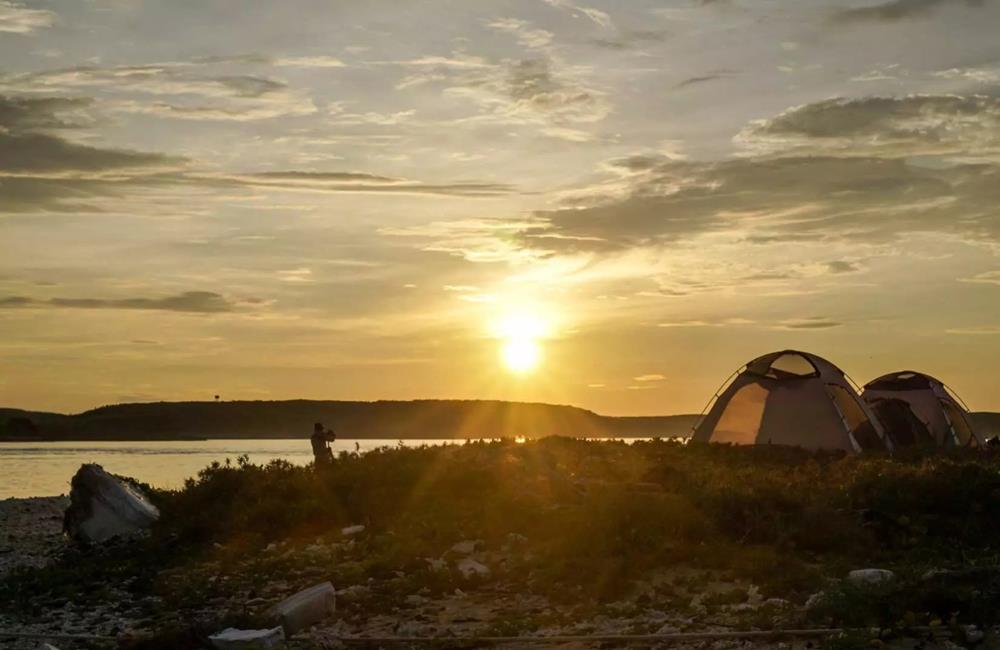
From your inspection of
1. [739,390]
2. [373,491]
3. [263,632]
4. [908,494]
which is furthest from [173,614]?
[739,390]

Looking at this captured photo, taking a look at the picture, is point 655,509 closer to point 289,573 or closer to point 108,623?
point 289,573

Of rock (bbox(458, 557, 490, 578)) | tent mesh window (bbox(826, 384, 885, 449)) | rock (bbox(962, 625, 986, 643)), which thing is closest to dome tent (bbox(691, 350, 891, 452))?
tent mesh window (bbox(826, 384, 885, 449))

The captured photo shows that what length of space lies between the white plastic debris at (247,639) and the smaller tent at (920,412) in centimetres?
2145

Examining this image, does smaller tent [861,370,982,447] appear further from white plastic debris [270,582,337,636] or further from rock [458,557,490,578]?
white plastic debris [270,582,337,636]

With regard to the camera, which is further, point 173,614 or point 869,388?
point 869,388

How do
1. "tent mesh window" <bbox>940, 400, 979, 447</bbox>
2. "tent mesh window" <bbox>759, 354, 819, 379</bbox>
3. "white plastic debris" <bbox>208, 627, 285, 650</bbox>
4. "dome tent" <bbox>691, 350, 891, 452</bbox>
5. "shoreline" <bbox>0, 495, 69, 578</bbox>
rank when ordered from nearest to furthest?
1. "white plastic debris" <bbox>208, 627, 285, 650</bbox>
2. "shoreline" <bbox>0, 495, 69, 578</bbox>
3. "dome tent" <bbox>691, 350, 891, 452</bbox>
4. "tent mesh window" <bbox>759, 354, 819, 379</bbox>
5. "tent mesh window" <bbox>940, 400, 979, 447</bbox>

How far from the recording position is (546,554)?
15.6 m

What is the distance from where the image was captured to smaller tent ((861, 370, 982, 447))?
3042 centimetres

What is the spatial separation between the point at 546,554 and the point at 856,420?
14.8m

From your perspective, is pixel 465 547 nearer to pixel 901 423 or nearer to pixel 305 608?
pixel 305 608

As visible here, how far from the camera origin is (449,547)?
664 inches

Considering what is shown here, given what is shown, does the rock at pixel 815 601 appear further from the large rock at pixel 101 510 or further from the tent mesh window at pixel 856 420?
the tent mesh window at pixel 856 420

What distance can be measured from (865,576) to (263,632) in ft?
Result: 23.0

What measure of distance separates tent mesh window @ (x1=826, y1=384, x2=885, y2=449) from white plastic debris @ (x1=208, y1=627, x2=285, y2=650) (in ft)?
60.7
